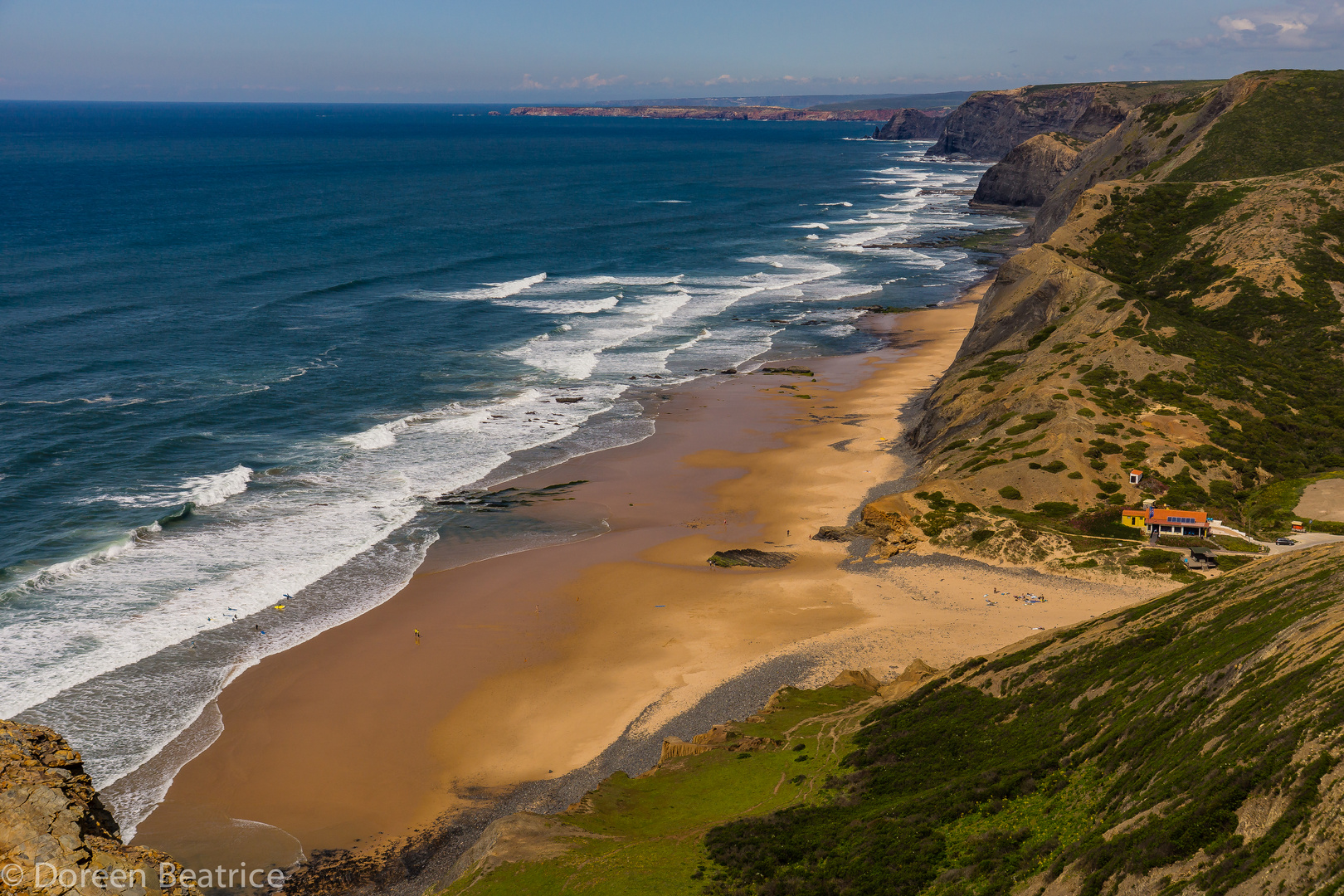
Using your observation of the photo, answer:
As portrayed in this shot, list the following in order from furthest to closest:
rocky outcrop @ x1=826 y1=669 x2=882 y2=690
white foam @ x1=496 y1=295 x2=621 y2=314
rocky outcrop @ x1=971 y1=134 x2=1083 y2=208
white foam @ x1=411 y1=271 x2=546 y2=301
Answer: rocky outcrop @ x1=971 y1=134 x2=1083 y2=208, white foam @ x1=411 y1=271 x2=546 y2=301, white foam @ x1=496 y1=295 x2=621 y2=314, rocky outcrop @ x1=826 y1=669 x2=882 y2=690

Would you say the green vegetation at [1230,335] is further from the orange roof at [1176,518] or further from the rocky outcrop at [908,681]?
the rocky outcrop at [908,681]

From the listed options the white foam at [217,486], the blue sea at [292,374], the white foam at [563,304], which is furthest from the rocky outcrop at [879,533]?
the white foam at [563,304]

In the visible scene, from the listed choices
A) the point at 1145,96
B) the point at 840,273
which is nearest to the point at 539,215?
the point at 840,273

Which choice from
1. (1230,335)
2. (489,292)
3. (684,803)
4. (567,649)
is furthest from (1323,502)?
(489,292)

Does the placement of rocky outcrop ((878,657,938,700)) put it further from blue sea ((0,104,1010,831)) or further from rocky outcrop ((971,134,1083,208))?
rocky outcrop ((971,134,1083,208))

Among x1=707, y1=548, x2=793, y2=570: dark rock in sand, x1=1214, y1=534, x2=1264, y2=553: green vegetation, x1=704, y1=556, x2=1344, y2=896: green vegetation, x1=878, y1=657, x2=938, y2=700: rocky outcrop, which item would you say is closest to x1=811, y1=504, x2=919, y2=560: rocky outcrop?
x1=707, y1=548, x2=793, y2=570: dark rock in sand

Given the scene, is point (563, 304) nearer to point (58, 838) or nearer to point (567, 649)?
point (567, 649)
